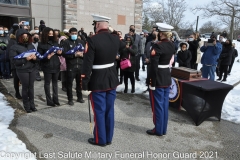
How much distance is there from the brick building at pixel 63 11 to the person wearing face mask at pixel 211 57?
21.9 ft

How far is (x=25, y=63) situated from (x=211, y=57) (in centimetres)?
587

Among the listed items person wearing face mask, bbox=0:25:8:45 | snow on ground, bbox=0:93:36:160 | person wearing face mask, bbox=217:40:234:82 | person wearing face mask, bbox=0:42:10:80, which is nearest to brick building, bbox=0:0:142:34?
person wearing face mask, bbox=0:25:8:45

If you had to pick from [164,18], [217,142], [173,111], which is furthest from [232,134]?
[164,18]

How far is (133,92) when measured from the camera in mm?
6742

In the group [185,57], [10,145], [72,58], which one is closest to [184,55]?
[185,57]

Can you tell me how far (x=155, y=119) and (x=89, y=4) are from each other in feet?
31.2

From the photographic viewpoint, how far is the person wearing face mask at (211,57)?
7.42m

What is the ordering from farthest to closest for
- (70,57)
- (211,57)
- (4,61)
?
(4,61) < (211,57) < (70,57)

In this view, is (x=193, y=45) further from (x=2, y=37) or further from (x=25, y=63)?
(x=2, y=37)

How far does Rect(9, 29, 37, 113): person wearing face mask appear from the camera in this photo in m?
4.55

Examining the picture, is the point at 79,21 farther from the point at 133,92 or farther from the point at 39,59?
the point at 39,59

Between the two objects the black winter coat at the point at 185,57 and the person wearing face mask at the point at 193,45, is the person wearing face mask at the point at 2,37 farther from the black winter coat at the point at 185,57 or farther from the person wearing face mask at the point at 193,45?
the person wearing face mask at the point at 193,45

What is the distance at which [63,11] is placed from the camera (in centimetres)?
1129

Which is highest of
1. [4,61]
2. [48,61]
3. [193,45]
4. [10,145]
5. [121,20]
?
[121,20]
